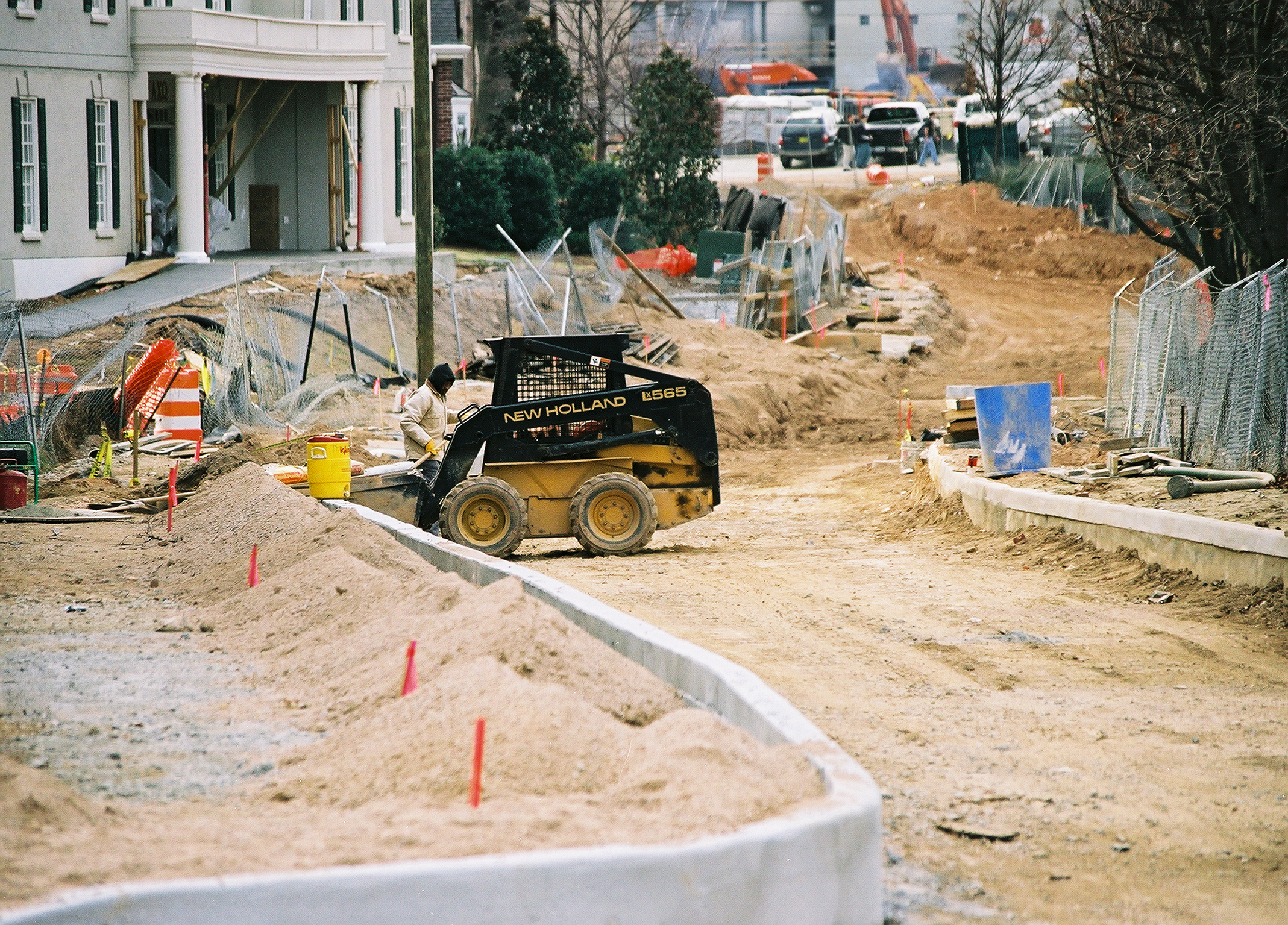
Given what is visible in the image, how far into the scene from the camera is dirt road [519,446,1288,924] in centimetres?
579

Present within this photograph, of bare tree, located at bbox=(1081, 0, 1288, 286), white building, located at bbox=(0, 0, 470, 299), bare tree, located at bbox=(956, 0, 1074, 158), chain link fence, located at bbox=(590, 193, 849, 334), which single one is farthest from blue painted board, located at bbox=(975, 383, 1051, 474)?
bare tree, located at bbox=(956, 0, 1074, 158)

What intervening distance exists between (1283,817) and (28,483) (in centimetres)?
1222

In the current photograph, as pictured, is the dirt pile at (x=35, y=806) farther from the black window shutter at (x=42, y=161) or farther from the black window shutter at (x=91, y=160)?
the black window shutter at (x=91, y=160)

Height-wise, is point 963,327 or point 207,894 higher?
point 963,327

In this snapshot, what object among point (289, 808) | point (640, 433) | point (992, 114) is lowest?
point (289, 808)

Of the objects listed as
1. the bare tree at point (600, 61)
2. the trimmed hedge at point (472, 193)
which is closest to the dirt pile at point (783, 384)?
the trimmed hedge at point (472, 193)

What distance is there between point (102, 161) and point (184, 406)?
1274 cm

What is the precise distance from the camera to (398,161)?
33531 millimetres

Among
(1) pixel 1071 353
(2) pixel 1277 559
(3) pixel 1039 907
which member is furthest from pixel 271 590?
(1) pixel 1071 353

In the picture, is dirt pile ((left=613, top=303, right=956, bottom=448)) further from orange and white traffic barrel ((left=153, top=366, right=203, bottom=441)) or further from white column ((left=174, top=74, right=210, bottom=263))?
white column ((left=174, top=74, right=210, bottom=263))

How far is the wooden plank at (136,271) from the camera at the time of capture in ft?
84.2

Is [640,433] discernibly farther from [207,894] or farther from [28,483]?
[207,894]

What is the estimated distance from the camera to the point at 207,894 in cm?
432

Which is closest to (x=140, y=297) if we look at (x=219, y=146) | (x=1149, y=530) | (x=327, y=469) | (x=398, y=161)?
(x=219, y=146)
